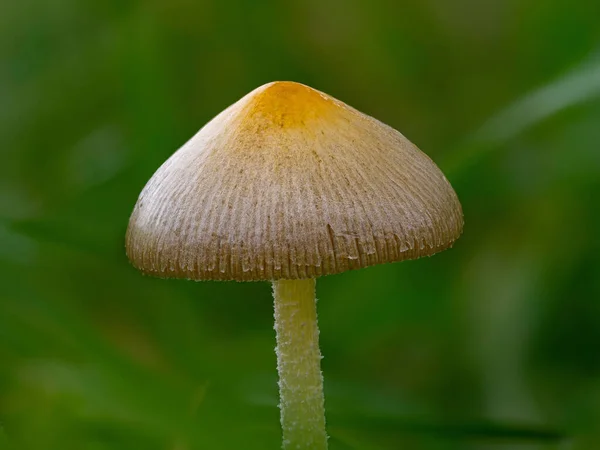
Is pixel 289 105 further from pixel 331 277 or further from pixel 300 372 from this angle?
pixel 331 277

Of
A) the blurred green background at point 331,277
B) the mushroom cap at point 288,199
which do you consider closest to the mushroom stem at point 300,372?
the blurred green background at point 331,277

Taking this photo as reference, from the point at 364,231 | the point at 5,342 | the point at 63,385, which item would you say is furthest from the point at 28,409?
the point at 364,231

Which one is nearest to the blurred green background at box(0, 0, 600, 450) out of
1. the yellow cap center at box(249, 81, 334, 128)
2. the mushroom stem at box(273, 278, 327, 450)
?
the mushroom stem at box(273, 278, 327, 450)

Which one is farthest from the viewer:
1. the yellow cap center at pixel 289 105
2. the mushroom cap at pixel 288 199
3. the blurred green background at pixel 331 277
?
the blurred green background at pixel 331 277

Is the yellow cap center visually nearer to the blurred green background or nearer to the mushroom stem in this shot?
the mushroom stem

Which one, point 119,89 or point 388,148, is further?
point 119,89

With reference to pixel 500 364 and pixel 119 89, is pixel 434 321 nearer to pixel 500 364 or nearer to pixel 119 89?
pixel 500 364

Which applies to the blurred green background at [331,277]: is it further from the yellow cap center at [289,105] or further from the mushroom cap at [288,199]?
the yellow cap center at [289,105]
